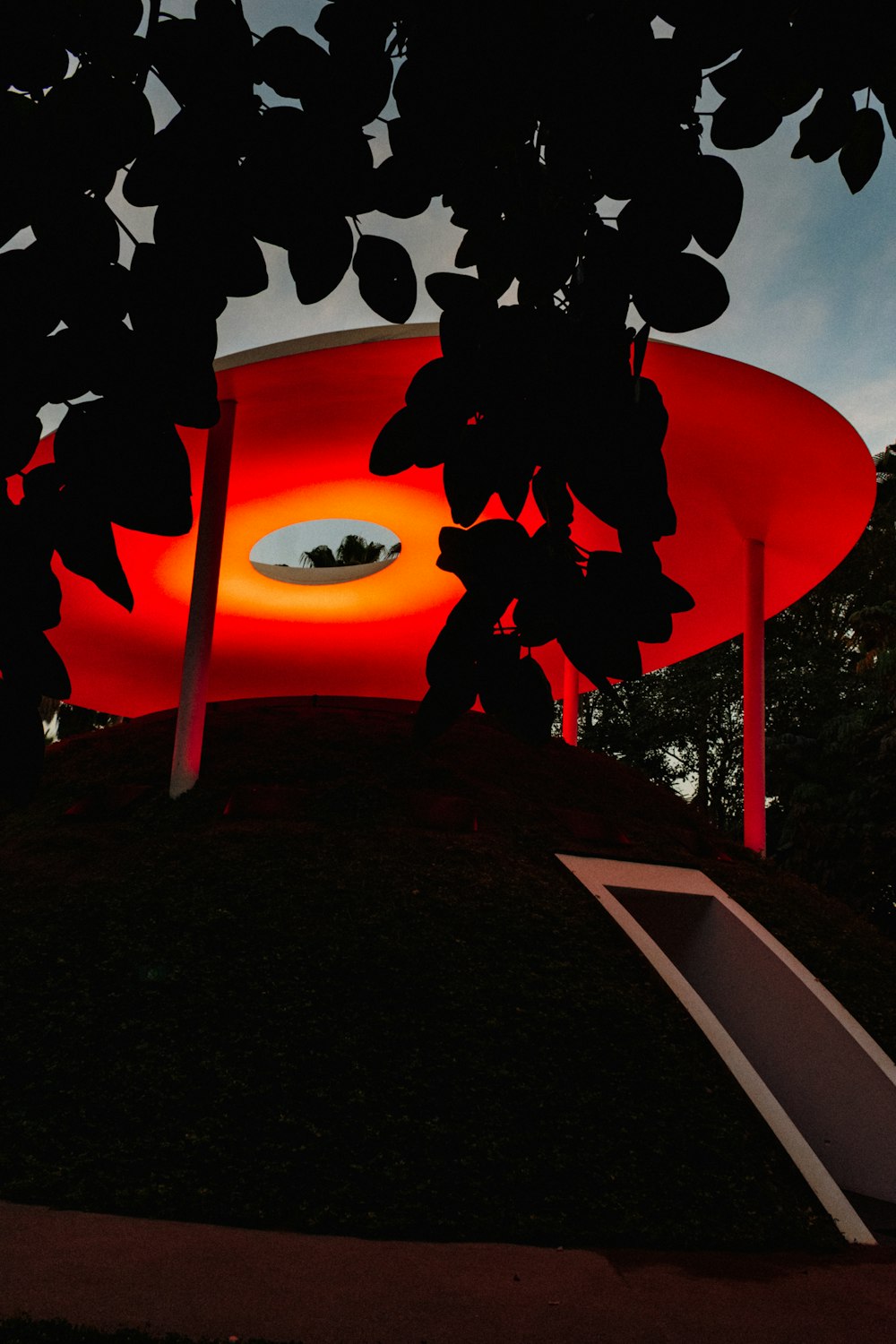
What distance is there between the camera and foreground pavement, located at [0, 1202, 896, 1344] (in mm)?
3725

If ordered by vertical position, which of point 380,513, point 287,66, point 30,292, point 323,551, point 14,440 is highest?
point 323,551

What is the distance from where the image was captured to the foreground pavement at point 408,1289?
12.2ft

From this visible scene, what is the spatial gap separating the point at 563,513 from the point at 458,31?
2.52ft

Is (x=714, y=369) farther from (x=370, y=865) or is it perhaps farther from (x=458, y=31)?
(x=458, y=31)

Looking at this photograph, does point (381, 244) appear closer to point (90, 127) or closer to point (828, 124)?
point (90, 127)

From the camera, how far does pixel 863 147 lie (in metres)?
1.92

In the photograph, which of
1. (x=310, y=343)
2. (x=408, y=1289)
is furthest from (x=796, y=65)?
(x=310, y=343)

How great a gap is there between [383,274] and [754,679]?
1267cm

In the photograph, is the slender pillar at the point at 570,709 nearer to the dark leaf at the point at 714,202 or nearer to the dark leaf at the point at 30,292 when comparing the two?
the dark leaf at the point at 714,202

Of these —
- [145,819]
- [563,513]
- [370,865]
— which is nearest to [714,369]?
[370,865]

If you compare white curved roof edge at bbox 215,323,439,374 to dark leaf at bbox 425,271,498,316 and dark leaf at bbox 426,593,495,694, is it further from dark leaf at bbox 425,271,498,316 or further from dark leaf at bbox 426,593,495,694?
dark leaf at bbox 426,593,495,694

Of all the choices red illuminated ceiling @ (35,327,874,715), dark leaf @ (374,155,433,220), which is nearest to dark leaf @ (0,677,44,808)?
dark leaf @ (374,155,433,220)

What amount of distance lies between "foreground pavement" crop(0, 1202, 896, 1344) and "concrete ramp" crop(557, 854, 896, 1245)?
142cm

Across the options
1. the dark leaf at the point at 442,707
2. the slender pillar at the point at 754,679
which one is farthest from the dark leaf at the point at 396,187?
the slender pillar at the point at 754,679
